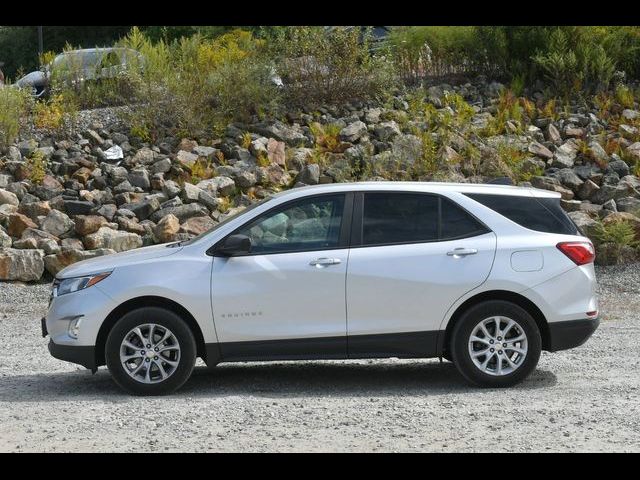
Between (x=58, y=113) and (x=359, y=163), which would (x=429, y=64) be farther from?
(x=58, y=113)

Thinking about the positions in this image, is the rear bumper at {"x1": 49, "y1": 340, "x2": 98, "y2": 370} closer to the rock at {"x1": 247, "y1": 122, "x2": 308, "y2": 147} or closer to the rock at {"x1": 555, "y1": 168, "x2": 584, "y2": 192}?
the rock at {"x1": 247, "y1": 122, "x2": 308, "y2": 147}

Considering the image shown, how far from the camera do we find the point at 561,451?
6.91m

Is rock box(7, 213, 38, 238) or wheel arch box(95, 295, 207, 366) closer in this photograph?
wheel arch box(95, 295, 207, 366)

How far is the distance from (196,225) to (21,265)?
245 centimetres

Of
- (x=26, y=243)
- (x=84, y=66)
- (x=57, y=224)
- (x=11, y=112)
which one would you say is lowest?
(x=26, y=243)

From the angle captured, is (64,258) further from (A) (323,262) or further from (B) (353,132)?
(A) (323,262)

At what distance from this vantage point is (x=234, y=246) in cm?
902

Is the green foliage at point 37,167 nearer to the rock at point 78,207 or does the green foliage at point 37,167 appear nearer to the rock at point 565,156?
the rock at point 78,207

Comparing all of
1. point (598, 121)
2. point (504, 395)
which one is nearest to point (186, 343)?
point (504, 395)

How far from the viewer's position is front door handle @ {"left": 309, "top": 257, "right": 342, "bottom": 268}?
9047 mm

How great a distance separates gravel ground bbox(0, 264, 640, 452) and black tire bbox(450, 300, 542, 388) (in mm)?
114

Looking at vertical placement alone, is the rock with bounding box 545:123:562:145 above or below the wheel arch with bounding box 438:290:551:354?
above

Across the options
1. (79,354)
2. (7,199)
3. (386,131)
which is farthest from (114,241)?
(79,354)

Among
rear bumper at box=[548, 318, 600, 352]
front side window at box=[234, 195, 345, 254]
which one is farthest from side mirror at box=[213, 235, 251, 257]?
rear bumper at box=[548, 318, 600, 352]
